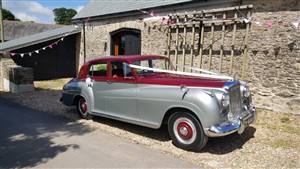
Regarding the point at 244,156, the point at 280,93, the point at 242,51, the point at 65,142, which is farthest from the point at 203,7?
the point at 65,142

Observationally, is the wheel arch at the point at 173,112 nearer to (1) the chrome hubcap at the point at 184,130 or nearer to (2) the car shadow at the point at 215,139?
(1) the chrome hubcap at the point at 184,130

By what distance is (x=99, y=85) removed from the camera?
246 inches

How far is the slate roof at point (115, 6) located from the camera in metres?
10.7

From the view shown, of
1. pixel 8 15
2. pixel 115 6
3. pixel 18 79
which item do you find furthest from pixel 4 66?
pixel 8 15

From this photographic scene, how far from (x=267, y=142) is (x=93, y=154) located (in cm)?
349

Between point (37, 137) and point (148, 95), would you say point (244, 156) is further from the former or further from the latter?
point (37, 137)

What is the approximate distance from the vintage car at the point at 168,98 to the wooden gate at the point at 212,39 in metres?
2.40

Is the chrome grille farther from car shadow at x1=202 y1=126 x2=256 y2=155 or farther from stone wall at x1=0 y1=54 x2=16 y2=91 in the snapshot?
stone wall at x1=0 y1=54 x2=16 y2=91

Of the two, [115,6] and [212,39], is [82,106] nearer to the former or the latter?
[212,39]

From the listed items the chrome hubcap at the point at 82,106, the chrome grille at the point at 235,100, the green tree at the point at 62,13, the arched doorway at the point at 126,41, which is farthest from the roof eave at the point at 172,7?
the green tree at the point at 62,13

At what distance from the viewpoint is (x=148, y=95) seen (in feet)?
17.2

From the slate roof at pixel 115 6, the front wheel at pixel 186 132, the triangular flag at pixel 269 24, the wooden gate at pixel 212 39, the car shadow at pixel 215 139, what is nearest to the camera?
the front wheel at pixel 186 132

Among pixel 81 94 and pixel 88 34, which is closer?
pixel 81 94

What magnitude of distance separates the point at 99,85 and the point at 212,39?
4.44 metres
